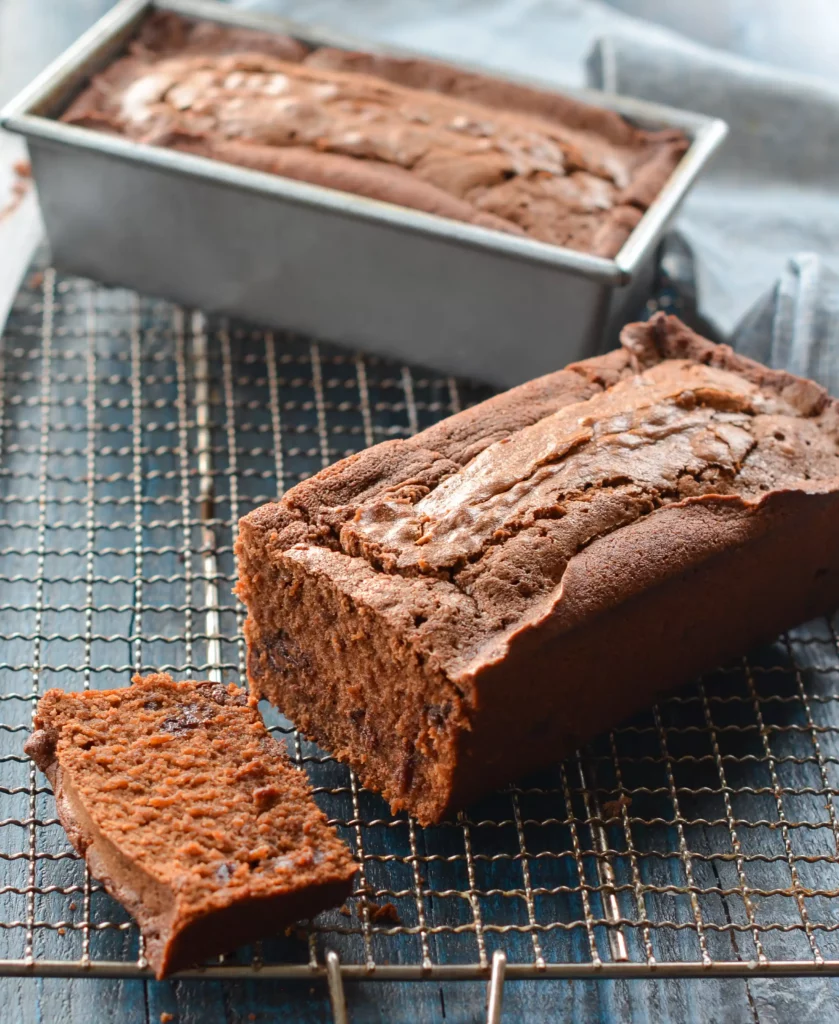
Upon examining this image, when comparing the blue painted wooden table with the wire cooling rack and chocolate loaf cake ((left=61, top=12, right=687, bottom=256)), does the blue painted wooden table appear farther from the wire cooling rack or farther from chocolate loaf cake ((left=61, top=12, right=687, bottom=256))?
chocolate loaf cake ((left=61, top=12, right=687, bottom=256))

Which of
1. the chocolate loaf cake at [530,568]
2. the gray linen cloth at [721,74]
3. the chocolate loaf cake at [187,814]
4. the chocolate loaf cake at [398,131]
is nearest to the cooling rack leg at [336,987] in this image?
the chocolate loaf cake at [187,814]

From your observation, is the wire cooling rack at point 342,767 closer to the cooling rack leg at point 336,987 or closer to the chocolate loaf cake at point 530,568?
the cooling rack leg at point 336,987

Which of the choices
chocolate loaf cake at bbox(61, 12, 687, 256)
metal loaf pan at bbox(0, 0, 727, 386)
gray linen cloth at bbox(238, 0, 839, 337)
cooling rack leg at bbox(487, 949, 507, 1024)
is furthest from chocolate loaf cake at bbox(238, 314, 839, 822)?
gray linen cloth at bbox(238, 0, 839, 337)

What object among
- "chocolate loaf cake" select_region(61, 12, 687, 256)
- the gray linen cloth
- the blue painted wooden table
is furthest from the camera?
the gray linen cloth

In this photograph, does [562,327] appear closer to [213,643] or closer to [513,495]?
[513,495]

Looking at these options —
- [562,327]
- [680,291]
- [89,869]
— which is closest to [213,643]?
[89,869]
